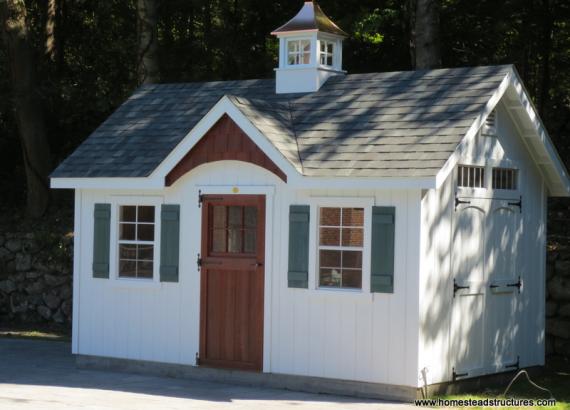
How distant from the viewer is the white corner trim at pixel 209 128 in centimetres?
1278

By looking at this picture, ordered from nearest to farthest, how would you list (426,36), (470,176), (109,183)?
(470,176) → (109,183) → (426,36)

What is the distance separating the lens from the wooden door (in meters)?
13.2

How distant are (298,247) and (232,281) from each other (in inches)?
41.5

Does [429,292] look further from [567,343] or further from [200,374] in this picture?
[567,343]

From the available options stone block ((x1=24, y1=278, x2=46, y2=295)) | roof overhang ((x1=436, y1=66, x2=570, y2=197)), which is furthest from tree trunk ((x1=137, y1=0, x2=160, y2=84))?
roof overhang ((x1=436, y1=66, x2=570, y2=197))

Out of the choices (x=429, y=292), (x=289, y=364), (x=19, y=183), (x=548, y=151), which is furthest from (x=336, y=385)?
(x=19, y=183)

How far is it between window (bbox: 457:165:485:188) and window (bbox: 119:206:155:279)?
4.03m

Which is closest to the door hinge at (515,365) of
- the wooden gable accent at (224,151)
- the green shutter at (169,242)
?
the wooden gable accent at (224,151)

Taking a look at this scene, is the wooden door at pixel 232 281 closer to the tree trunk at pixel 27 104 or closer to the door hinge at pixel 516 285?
the door hinge at pixel 516 285

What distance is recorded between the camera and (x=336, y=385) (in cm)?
1265

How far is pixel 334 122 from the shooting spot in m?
13.8

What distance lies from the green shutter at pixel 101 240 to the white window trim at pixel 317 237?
10.3 feet

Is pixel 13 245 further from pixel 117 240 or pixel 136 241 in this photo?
pixel 136 241

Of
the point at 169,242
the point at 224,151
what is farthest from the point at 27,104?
the point at 224,151
